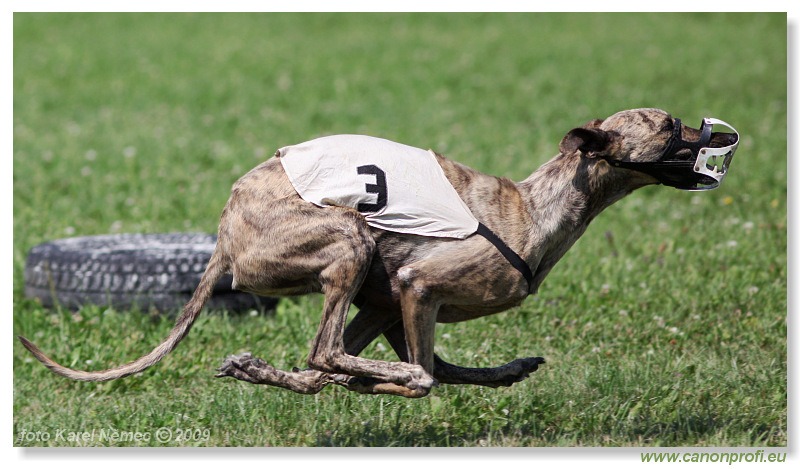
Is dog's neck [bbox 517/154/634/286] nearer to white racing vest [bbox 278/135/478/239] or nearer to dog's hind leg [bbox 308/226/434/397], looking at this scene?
white racing vest [bbox 278/135/478/239]

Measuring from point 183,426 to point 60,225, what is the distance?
414 cm

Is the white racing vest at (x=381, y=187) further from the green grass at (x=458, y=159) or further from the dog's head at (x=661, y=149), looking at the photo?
the green grass at (x=458, y=159)

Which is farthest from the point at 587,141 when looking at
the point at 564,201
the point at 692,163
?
the point at 692,163

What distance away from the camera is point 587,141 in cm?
454

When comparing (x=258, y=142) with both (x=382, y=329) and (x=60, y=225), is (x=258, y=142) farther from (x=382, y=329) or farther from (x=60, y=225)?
(x=382, y=329)

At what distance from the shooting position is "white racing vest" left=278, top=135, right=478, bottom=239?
4.51 meters

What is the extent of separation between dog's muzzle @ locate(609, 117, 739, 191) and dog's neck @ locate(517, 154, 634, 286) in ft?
0.41

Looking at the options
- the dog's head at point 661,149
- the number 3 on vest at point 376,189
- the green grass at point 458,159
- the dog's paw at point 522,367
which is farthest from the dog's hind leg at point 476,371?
the dog's head at point 661,149

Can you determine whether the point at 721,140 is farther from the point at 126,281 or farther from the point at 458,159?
the point at 458,159

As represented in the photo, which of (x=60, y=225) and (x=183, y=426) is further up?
(x=60, y=225)

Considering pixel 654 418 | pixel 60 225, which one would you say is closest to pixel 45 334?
pixel 60 225

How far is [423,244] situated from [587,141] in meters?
0.86

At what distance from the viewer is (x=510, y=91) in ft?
45.7

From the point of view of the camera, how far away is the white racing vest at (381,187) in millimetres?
4508
